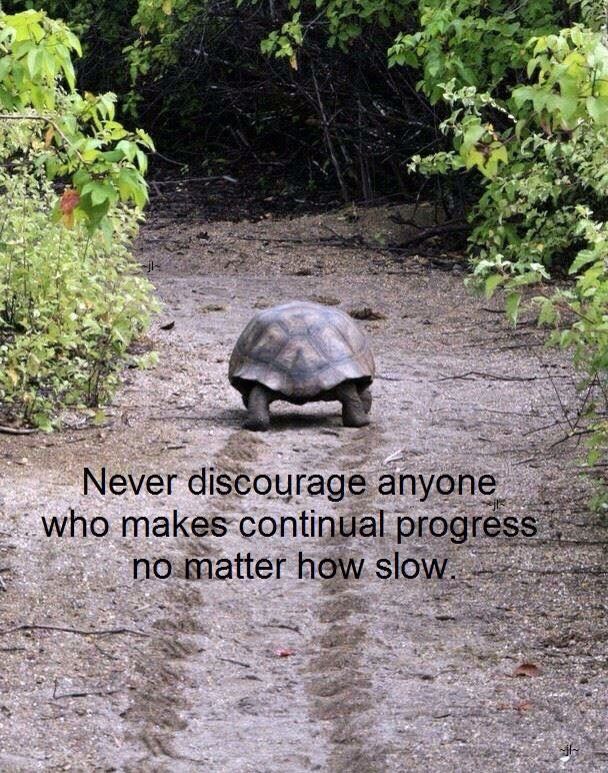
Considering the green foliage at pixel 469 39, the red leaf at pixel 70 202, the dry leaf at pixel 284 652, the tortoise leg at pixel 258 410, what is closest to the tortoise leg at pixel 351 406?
the tortoise leg at pixel 258 410

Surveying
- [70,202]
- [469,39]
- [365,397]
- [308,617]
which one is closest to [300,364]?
[365,397]

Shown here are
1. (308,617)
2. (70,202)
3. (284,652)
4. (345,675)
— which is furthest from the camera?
(308,617)

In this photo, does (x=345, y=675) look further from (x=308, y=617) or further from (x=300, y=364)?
(x=300, y=364)

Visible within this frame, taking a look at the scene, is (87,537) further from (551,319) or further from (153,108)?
(153,108)

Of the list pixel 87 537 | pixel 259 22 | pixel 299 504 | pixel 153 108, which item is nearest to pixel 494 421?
pixel 299 504

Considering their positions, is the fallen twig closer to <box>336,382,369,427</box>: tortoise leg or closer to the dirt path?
the dirt path

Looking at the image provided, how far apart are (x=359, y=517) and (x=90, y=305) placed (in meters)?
2.27

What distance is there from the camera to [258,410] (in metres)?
7.32

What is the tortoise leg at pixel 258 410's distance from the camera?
24.0 ft

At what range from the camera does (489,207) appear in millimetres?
10750

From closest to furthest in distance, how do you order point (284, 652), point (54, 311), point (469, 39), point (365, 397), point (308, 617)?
point (284, 652) < point (308, 617) < point (54, 311) < point (365, 397) < point (469, 39)

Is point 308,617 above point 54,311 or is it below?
below

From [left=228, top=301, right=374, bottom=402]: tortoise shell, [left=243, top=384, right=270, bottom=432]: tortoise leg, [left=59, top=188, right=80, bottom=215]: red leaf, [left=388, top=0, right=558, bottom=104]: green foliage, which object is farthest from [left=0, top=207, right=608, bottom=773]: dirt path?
[left=388, top=0, right=558, bottom=104]: green foliage

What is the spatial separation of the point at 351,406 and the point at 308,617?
2.69m
